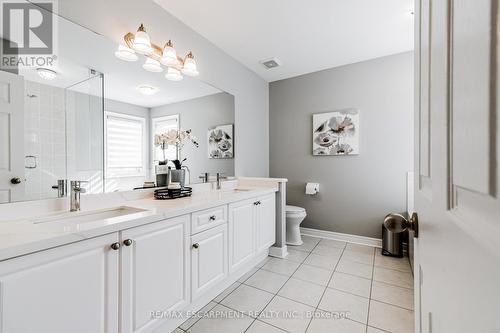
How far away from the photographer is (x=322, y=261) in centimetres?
247

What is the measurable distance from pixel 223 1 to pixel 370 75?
2066 millimetres

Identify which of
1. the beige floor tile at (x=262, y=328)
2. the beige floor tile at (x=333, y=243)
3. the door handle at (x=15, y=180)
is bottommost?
the beige floor tile at (x=262, y=328)

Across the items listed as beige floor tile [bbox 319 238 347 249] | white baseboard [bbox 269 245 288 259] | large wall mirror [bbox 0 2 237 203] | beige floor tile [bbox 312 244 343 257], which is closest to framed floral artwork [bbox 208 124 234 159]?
large wall mirror [bbox 0 2 237 203]

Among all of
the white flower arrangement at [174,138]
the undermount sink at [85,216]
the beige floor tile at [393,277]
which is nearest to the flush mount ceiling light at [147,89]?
the white flower arrangement at [174,138]

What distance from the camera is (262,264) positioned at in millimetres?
2422

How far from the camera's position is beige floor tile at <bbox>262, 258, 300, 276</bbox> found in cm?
225

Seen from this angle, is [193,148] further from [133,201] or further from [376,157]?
[376,157]

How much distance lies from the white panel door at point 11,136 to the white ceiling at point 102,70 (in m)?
0.10

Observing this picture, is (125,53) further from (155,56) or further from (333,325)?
(333,325)

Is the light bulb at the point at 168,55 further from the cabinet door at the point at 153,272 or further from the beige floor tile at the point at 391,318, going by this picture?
the beige floor tile at the point at 391,318

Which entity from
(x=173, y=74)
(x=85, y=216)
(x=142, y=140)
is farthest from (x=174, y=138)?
(x=85, y=216)

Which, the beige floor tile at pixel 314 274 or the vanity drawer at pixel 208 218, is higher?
the vanity drawer at pixel 208 218

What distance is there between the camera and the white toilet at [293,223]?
2.91m

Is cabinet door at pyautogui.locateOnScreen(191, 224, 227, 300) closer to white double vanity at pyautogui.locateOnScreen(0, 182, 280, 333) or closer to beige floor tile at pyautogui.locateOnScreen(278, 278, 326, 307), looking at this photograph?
white double vanity at pyautogui.locateOnScreen(0, 182, 280, 333)
